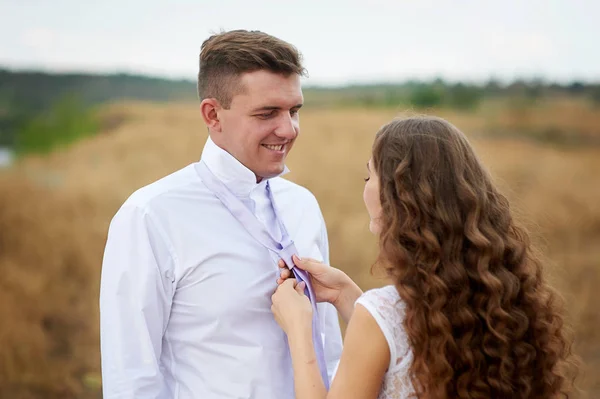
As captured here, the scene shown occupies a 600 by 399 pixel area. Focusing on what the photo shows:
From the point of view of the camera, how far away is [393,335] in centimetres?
176

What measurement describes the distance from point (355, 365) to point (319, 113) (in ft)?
46.6

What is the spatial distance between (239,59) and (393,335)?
1.08 m

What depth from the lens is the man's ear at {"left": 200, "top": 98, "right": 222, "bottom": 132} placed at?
233 centimetres

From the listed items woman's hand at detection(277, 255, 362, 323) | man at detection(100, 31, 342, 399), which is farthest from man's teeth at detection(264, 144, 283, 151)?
woman's hand at detection(277, 255, 362, 323)

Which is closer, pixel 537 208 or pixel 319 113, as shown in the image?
pixel 537 208

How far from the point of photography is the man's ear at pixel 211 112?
2.33m

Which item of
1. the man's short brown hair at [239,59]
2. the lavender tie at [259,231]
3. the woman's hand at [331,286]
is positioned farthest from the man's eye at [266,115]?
the woman's hand at [331,286]

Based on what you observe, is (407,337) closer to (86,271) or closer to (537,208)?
(86,271)

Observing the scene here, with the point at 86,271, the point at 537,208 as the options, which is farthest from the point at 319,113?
the point at 86,271

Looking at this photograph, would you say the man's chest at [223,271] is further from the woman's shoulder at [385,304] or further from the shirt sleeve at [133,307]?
the woman's shoulder at [385,304]

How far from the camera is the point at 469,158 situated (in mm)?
1851

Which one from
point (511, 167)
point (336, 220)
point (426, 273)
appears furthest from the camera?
point (511, 167)

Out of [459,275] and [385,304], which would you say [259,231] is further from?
[459,275]

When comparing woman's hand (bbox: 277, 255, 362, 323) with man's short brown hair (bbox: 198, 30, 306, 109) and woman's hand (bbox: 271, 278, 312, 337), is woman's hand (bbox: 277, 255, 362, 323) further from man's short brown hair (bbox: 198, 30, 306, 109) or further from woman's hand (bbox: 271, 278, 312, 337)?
man's short brown hair (bbox: 198, 30, 306, 109)
